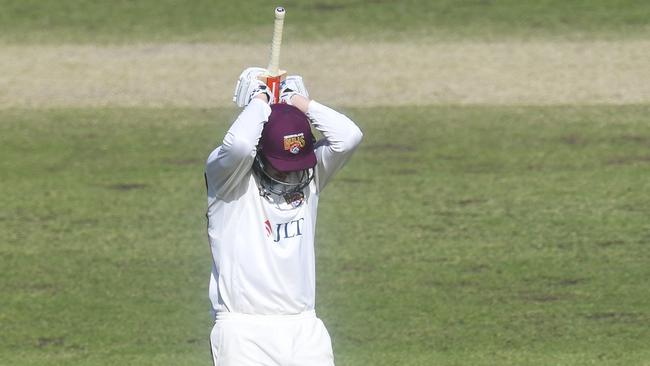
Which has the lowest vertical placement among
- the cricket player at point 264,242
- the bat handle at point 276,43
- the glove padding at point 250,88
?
the cricket player at point 264,242

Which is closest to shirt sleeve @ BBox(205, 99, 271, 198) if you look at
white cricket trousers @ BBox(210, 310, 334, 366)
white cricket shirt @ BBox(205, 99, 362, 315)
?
white cricket shirt @ BBox(205, 99, 362, 315)

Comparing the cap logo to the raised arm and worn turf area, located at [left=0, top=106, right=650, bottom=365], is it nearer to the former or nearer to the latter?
the raised arm

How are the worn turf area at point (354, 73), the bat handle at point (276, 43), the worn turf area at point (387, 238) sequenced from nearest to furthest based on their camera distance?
the bat handle at point (276, 43) → the worn turf area at point (387, 238) → the worn turf area at point (354, 73)

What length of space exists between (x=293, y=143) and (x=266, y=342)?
0.83 metres

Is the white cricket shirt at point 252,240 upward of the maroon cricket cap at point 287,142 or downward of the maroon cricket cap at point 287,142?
downward

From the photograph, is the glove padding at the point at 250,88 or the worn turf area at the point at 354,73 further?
the worn turf area at the point at 354,73

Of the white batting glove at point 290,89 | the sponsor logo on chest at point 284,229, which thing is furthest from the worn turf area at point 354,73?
the sponsor logo on chest at point 284,229

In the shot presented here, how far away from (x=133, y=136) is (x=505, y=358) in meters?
5.70

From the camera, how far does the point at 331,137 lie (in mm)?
5793

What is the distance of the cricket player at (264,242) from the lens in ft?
18.1

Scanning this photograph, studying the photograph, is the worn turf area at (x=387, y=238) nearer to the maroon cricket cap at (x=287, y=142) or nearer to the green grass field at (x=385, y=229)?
the green grass field at (x=385, y=229)

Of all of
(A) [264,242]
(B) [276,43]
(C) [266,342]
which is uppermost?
(B) [276,43]

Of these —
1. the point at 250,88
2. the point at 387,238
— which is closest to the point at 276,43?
the point at 250,88

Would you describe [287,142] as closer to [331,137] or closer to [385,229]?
[331,137]
